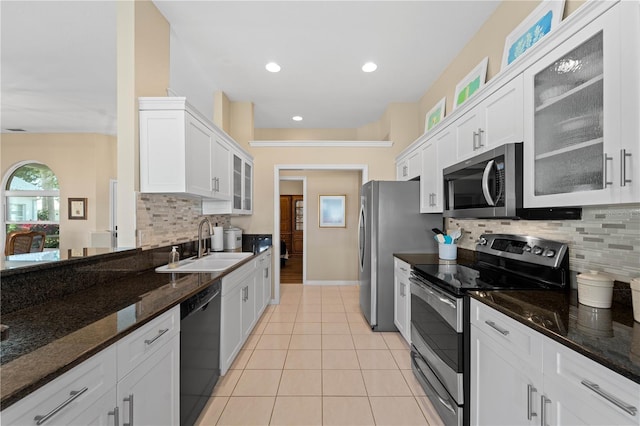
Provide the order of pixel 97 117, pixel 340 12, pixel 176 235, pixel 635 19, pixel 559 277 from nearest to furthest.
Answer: pixel 635 19 < pixel 559 277 < pixel 340 12 < pixel 176 235 < pixel 97 117

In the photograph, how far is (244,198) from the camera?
3.77 metres

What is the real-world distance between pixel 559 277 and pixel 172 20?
3423mm

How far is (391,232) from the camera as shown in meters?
3.16

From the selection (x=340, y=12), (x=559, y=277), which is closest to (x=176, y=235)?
(x=340, y=12)

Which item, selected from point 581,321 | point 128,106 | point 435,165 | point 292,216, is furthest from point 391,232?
point 292,216

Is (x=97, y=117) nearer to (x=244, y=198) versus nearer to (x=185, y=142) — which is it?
(x=244, y=198)

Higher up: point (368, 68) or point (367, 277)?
point (368, 68)

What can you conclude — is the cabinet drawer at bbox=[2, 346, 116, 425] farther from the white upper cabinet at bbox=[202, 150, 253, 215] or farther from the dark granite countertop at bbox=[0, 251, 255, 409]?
the white upper cabinet at bbox=[202, 150, 253, 215]

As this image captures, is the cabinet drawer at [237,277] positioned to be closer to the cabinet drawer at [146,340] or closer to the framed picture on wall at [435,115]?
the cabinet drawer at [146,340]

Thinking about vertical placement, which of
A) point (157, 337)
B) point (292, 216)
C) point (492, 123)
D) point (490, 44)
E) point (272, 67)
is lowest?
point (157, 337)

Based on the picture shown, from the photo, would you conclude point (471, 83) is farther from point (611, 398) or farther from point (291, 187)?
point (291, 187)

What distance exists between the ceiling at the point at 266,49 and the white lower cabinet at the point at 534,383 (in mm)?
2390

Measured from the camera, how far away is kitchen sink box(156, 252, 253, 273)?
221 cm

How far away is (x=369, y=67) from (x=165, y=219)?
104 inches
